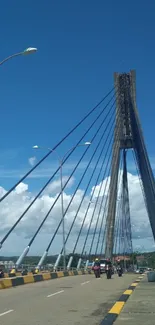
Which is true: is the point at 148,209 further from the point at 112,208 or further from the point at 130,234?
the point at 130,234

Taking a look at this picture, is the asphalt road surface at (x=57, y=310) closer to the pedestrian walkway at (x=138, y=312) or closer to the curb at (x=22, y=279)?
the pedestrian walkway at (x=138, y=312)

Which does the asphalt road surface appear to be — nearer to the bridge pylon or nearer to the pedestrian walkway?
the pedestrian walkway

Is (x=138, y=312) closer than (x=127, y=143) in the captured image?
Yes

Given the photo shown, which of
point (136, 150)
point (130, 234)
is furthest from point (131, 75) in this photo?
point (130, 234)

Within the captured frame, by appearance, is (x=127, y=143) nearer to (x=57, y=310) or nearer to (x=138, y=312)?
(x=57, y=310)

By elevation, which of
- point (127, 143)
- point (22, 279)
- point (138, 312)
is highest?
point (127, 143)

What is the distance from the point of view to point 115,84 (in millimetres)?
51219

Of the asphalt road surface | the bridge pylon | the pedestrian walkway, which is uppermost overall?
the bridge pylon

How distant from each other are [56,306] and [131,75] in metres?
42.1

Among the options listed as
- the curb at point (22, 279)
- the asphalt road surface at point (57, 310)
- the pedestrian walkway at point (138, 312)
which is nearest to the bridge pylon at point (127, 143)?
the curb at point (22, 279)

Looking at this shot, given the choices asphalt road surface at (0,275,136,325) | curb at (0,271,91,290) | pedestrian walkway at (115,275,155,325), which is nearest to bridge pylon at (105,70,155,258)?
curb at (0,271,91,290)

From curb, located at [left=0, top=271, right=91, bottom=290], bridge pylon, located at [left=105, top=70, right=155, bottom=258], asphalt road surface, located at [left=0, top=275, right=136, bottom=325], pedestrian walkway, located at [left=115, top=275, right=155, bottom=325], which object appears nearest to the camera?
pedestrian walkway, located at [left=115, top=275, right=155, bottom=325]

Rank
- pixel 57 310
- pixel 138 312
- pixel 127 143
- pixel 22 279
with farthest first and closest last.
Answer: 1. pixel 127 143
2. pixel 22 279
3. pixel 57 310
4. pixel 138 312

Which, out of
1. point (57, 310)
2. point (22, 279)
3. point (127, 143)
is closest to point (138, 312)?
point (57, 310)
